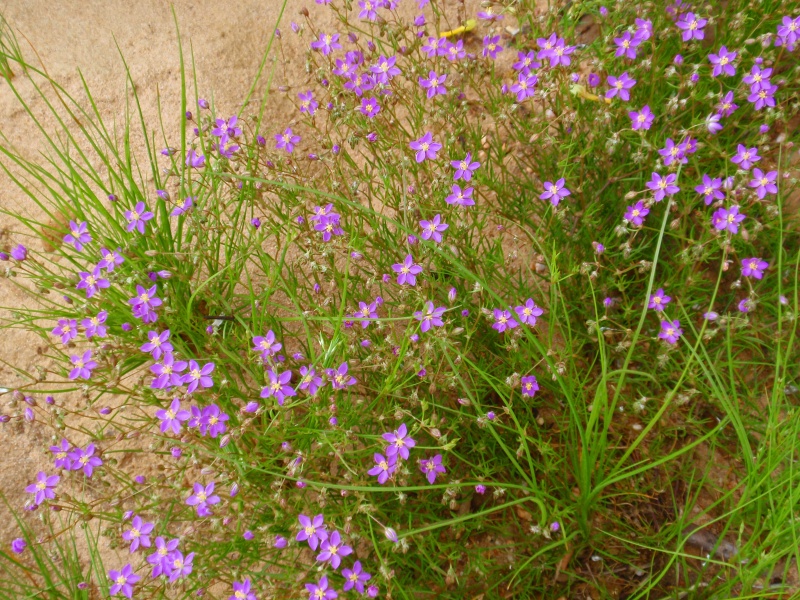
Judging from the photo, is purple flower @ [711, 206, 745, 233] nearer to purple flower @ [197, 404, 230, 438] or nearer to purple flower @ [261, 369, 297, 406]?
purple flower @ [261, 369, 297, 406]

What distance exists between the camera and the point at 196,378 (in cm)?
266

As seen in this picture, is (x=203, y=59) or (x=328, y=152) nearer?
(x=328, y=152)

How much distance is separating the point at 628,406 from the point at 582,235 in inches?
37.7

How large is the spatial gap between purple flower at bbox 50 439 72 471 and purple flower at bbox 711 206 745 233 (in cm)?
301

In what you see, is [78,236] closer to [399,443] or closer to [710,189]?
[399,443]

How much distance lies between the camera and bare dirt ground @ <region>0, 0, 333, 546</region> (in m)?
4.28

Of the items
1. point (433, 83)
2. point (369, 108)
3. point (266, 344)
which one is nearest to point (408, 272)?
point (266, 344)

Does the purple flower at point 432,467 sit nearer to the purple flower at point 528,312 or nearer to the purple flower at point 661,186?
the purple flower at point 528,312

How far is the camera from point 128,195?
322 cm

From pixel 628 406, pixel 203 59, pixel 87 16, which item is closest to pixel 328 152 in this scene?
pixel 203 59

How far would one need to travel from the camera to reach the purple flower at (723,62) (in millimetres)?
3055

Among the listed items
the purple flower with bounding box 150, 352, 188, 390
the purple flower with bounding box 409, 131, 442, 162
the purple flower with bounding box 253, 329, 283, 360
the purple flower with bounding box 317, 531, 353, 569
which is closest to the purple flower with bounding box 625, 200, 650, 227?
the purple flower with bounding box 409, 131, 442, 162

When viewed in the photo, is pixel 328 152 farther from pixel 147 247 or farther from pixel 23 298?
pixel 23 298

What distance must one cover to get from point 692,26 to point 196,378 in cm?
299
